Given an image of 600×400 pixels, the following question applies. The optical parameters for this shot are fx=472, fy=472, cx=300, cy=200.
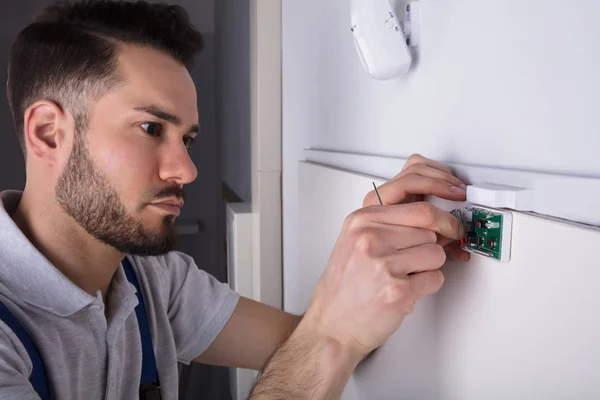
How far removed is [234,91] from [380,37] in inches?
56.7

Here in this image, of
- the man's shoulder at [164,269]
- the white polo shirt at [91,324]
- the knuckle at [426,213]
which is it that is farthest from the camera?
the man's shoulder at [164,269]

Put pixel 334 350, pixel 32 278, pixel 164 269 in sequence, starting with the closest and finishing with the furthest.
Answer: pixel 334 350 → pixel 32 278 → pixel 164 269

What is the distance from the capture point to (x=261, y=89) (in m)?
→ 1.27

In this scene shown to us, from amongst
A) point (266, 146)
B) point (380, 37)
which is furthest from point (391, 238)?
point (266, 146)

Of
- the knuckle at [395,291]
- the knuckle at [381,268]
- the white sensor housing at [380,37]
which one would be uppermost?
the white sensor housing at [380,37]

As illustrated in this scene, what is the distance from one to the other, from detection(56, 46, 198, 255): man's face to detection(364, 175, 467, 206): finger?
0.41 metres

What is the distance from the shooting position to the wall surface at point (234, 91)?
1.64m

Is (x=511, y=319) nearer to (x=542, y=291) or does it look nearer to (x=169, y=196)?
(x=542, y=291)

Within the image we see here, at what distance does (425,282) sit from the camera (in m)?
0.52

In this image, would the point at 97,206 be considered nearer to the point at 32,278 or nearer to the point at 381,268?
the point at 32,278

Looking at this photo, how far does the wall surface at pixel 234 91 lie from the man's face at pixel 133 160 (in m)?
0.69

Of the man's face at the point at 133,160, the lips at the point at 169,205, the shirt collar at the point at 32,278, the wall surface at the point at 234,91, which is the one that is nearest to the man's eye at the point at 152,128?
the man's face at the point at 133,160

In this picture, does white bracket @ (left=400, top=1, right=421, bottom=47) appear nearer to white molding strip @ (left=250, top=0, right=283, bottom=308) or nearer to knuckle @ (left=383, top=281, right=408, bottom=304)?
knuckle @ (left=383, top=281, right=408, bottom=304)

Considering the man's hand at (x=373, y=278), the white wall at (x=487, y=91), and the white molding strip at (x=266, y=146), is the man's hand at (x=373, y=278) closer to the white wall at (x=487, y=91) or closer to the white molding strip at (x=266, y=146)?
the white wall at (x=487, y=91)
